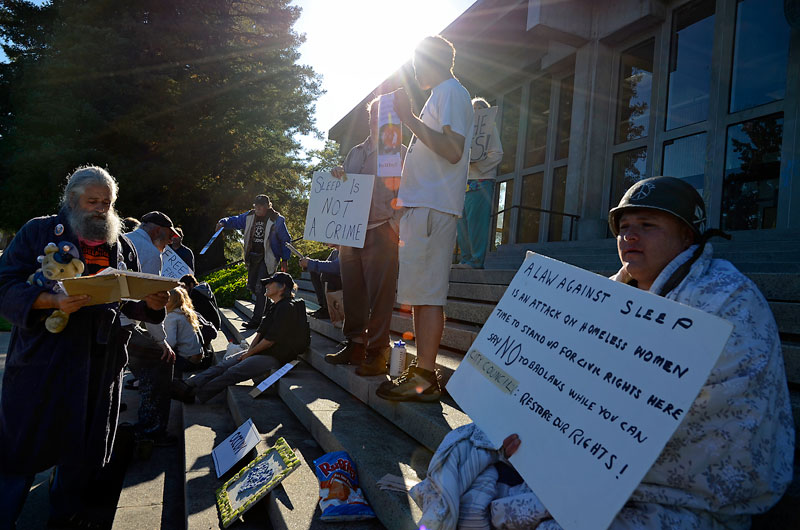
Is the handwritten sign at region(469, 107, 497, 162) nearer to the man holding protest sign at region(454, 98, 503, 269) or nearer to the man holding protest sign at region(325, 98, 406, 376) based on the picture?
the man holding protest sign at region(454, 98, 503, 269)

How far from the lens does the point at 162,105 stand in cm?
2020

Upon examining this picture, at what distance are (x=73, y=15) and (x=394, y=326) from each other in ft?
74.2

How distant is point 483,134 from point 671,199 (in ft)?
11.9

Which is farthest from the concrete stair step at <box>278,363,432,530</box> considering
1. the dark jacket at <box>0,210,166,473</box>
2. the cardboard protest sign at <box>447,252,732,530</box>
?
the dark jacket at <box>0,210,166,473</box>

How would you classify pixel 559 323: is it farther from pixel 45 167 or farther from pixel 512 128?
pixel 45 167

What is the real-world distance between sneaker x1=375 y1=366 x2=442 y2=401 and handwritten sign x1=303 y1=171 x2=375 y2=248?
1.12 meters

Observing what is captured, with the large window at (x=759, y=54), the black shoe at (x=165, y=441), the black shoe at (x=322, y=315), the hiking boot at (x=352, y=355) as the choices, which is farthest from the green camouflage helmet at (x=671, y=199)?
the large window at (x=759, y=54)

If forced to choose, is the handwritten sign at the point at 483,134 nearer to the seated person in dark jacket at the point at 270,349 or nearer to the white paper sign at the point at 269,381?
the seated person in dark jacket at the point at 270,349

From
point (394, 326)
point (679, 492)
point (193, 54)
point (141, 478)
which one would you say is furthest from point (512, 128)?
point (193, 54)

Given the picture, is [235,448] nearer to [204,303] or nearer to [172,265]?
[172,265]

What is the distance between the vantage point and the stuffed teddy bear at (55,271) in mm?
2572

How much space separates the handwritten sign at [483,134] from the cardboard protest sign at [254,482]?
332 centimetres

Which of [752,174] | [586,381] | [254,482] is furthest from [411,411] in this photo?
[752,174]

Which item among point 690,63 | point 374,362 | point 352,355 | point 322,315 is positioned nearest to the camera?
point 374,362
